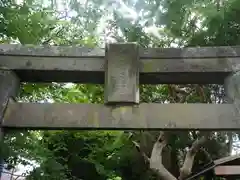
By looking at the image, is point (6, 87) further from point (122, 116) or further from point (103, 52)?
point (122, 116)

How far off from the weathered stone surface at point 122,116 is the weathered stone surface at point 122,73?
11cm

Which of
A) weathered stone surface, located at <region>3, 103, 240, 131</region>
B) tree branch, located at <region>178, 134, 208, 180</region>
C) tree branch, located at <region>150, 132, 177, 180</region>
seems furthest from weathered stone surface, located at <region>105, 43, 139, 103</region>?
tree branch, located at <region>178, 134, 208, 180</region>

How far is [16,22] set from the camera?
384 centimetres

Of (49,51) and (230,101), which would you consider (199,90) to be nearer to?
(230,101)

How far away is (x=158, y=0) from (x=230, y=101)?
6.24ft

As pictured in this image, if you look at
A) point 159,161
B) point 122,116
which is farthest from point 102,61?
point 159,161

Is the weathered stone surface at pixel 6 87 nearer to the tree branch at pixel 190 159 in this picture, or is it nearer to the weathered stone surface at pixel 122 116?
the weathered stone surface at pixel 122 116

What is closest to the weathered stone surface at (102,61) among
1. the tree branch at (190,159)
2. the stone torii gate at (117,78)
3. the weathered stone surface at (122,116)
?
the stone torii gate at (117,78)

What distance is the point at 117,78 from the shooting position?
322 centimetres

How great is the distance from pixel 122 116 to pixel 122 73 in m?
0.46

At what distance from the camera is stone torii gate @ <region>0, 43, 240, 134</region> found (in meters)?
3.07

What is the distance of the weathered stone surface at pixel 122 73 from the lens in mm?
3148

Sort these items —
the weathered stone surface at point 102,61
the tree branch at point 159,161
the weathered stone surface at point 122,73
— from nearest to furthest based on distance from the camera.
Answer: the weathered stone surface at point 122,73, the weathered stone surface at point 102,61, the tree branch at point 159,161

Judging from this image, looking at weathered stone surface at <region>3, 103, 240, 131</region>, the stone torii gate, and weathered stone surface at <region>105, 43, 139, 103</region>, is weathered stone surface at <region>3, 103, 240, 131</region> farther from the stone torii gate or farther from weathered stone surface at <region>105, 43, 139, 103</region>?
weathered stone surface at <region>105, 43, 139, 103</region>
